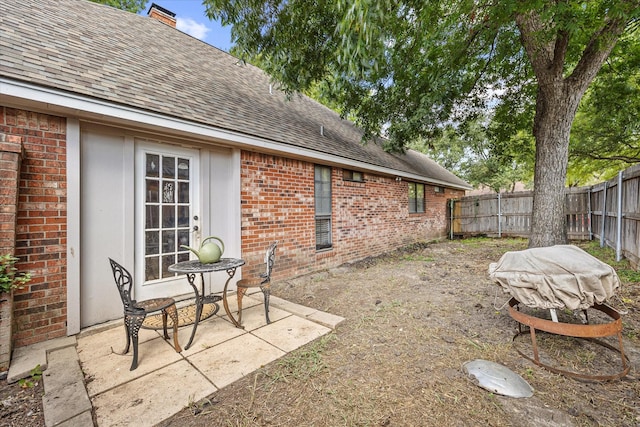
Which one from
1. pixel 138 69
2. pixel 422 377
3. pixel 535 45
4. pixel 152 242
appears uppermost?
pixel 535 45

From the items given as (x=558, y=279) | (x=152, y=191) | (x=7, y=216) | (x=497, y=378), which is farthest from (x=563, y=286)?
(x=7, y=216)

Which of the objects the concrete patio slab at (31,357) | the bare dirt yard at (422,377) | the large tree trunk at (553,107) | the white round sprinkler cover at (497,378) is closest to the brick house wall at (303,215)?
the bare dirt yard at (422,377)

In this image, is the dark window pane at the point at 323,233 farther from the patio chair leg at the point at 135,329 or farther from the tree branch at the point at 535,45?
the tree branch at the point at 535,45

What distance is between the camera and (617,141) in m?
10.2

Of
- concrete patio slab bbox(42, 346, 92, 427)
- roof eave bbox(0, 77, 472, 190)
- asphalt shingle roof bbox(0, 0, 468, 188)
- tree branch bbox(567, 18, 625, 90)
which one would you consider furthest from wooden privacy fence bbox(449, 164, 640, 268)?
concrete patio slab bbox(42, 346, 92, 427)

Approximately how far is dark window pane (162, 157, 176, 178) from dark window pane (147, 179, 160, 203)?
6.8 inches

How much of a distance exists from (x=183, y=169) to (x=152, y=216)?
83 cm

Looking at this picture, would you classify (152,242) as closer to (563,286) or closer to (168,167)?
(168,167)

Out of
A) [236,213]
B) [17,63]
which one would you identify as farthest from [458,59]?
[17,63]

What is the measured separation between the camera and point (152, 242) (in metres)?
3.65

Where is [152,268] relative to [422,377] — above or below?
above

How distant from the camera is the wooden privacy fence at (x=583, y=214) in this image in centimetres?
491

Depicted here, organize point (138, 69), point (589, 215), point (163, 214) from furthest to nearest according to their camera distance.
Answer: point (589, 215) < point (138, 69) < point (163, 214)

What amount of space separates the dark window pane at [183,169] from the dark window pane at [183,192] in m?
0.11
